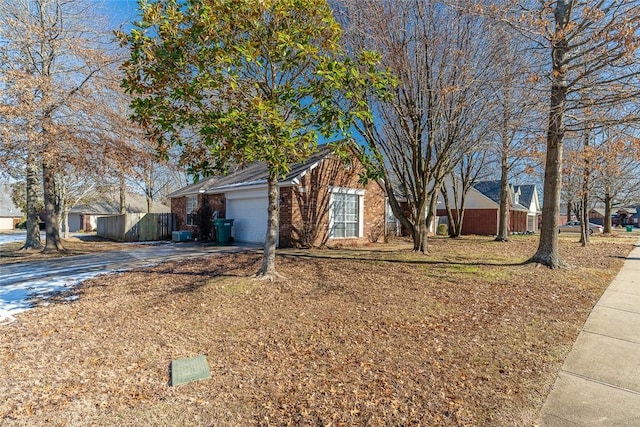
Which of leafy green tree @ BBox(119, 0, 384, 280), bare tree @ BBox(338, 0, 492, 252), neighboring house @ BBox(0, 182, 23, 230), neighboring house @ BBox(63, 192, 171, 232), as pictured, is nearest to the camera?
leafy green tree @ BBox(119, 0, 384, 280)

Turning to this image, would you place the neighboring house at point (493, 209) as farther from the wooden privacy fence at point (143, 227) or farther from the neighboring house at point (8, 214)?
the neighboring house at point (8, 214)

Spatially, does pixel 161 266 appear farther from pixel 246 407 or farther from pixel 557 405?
pixel 557 405

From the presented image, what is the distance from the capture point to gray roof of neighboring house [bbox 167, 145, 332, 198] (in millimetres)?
13471

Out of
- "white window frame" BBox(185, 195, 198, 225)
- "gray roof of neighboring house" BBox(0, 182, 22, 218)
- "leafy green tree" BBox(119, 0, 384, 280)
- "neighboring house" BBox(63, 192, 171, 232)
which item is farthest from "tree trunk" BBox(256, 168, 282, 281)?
"gray roof of neighboring house" BBox(0, 182, 22, 218)

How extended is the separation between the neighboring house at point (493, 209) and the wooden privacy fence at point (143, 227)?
2116 centimetres

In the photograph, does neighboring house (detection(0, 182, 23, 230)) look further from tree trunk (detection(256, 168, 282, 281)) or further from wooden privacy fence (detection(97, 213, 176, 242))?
tree trunk (detection(256, 168, 282, 281))

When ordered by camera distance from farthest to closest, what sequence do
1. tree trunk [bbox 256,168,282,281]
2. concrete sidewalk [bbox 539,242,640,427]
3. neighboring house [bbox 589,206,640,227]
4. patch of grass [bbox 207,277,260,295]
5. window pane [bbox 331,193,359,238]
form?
neighboring house [bbox 589,206,640,227] < window pane [bbox 331,193,359,238] < tree trunk [bbox 256,168,282,281] < patch of grass [bbox 207,277,260,295] < concrete sidewalk [bbox 539,242,640,427]

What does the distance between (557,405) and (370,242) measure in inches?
507

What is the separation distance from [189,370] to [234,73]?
14.9ft

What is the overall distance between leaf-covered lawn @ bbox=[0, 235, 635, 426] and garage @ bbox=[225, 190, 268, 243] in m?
6.78

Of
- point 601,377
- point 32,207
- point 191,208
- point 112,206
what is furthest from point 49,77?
point 112,206

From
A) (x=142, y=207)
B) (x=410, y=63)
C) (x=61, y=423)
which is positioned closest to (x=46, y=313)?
(x=61, y=423)

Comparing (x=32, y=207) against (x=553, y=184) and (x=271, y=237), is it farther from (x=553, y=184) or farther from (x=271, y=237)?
(x=553, y=184)

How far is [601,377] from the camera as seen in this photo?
12.4 feet
